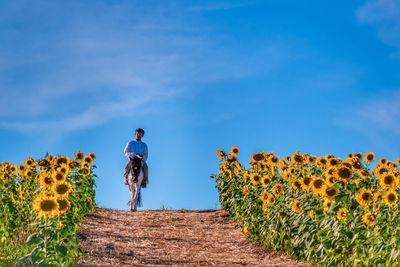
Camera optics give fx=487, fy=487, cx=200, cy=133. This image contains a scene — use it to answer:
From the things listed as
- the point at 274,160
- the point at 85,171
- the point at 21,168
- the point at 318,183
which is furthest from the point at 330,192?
the point at 21,168

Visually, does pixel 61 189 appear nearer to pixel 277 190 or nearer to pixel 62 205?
pixel 62 205

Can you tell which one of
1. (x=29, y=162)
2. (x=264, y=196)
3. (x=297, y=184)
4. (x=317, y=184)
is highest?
(x=29, y=162)

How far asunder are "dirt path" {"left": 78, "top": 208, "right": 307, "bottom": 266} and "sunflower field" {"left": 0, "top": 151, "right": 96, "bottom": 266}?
52 cm

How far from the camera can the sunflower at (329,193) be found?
6.69 metres

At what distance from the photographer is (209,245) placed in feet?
33.8

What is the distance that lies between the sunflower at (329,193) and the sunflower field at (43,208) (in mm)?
3379

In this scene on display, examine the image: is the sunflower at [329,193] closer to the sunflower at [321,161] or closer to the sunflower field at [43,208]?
the sunflower at [321,161]

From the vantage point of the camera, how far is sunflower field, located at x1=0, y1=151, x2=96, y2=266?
5930 mm

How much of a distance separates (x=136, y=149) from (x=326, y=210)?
8485 millimetres

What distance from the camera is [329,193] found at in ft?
22.0

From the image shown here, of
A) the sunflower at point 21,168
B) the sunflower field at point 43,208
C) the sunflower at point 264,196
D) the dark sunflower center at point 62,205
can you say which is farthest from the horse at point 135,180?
the dark sunflower center at point 62,205

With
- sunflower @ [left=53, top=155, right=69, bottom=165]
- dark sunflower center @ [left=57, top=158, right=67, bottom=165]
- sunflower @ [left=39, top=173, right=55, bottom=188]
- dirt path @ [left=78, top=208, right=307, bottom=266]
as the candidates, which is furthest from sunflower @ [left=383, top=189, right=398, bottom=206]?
dark sunflower center @ [left=57, top=158, right=67, bottom=165]

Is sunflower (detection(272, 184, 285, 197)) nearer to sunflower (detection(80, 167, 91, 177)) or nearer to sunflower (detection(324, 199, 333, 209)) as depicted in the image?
sunflower (detection(324, 199, 333, 209))

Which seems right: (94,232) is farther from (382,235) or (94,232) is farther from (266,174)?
(382,235)
